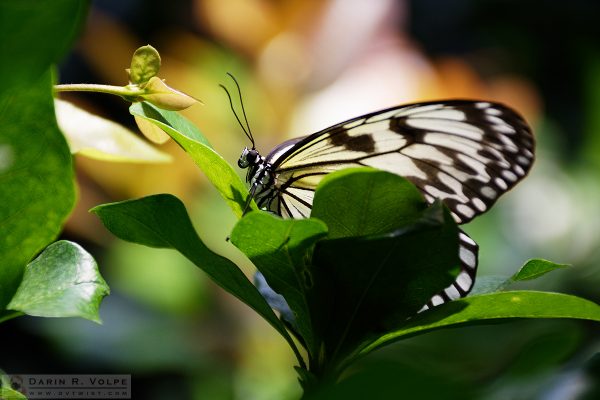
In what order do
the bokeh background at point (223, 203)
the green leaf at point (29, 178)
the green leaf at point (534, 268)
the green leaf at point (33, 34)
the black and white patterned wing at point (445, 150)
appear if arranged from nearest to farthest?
the green leaf at point (33, 34), the green leaf at point (29, 178), the green leaf at point (534, 268), the black and white patterned wing at point (445, 150), the bokeh background at point (223, 203)

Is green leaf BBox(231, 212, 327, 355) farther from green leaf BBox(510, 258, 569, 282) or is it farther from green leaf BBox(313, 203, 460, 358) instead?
green leaf BBox(510, 258, 569, 282)

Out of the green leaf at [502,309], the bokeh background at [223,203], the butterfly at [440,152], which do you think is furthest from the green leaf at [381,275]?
the bokeh background at [223,203]

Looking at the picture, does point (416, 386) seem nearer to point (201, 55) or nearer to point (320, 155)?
point (320, 155)

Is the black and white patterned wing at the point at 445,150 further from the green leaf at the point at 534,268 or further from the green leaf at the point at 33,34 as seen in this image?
the green leaf at the point at 33,34

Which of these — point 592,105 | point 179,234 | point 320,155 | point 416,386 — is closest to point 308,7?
point 592,105

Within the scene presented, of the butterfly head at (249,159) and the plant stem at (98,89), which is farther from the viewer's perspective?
the butterfly head at (249,159)

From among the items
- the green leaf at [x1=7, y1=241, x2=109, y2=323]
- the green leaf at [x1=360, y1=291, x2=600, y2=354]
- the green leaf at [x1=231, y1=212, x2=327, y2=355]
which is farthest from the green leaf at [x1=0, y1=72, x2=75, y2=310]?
the green leaf at [x1=360, y1=291, x2=600, y2=354]
